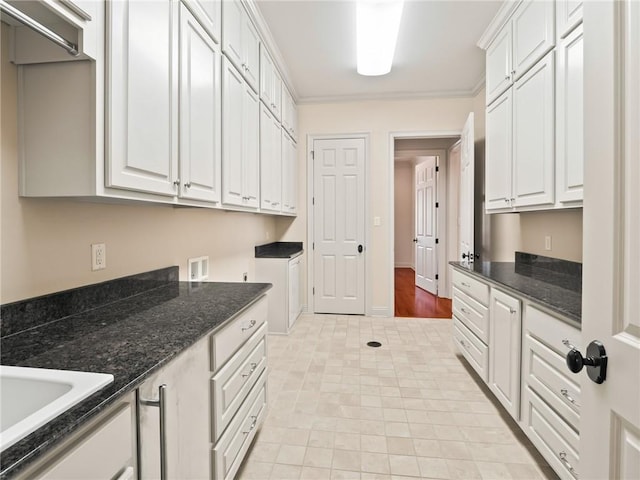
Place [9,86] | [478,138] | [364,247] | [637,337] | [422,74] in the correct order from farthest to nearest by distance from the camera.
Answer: [364,247], [478,138], [422,74], [9,86], [637,337]

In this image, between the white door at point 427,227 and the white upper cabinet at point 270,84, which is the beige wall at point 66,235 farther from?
the white door at point 427,227

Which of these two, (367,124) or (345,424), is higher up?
(367,124)

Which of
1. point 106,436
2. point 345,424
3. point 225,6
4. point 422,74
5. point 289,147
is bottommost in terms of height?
point 345,424

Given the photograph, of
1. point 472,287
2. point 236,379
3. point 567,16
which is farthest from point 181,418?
point 567,16

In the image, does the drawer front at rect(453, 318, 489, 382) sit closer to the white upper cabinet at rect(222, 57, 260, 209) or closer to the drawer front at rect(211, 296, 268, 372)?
the drawer front at rect(211, 296, 268, 372)

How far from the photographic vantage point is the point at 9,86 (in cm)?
106

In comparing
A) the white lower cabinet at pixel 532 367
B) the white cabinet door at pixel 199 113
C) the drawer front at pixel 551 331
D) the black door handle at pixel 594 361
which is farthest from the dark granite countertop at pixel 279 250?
the black door handle at pixel 594 361

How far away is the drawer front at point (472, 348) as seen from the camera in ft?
7.45

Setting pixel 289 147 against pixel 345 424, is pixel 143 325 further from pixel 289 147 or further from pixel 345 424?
pixel 289 147

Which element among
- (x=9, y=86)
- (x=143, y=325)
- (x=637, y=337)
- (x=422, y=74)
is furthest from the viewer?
(x=422, y=74)

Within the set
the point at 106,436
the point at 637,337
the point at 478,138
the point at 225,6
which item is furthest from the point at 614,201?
the point at 478,138

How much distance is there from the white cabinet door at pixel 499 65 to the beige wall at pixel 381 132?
4.20 ft

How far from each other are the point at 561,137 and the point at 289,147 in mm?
2708

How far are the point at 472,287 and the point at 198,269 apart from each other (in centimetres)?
203
